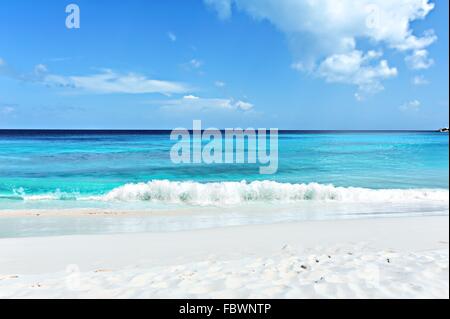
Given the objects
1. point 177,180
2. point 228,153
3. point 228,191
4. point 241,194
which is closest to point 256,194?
point 241,194

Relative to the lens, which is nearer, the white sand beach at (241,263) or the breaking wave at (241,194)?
the white sand beach at (241,263)

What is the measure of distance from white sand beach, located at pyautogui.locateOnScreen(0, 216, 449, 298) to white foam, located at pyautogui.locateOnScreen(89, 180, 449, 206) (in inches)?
208

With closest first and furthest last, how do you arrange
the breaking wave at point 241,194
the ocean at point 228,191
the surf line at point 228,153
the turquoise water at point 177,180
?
1. the ocean at point 228,191
2. the breaking wave at point 241,194
3. the turquoise water at point 177,180
4. the surf line at point 228,153

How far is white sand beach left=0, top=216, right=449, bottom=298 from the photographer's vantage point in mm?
3629

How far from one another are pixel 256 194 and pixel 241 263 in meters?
8.47

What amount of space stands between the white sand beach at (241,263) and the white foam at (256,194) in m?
5.30

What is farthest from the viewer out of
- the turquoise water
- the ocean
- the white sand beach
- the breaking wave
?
the turquoise water

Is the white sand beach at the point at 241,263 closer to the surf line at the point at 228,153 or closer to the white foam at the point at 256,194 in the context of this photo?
the white foam at the point at 256,194

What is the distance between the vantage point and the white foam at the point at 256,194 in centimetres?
1263

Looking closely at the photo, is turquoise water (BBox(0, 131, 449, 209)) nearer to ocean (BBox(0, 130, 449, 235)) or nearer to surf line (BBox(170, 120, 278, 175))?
ocean (BBox(0, 130, 449, 235))

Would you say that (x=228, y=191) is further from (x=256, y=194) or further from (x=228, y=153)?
(x=228, y=153)

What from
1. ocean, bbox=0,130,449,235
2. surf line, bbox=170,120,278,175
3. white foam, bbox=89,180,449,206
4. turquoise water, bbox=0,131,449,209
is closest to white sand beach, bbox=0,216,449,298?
ocean, bbox=0,130,449,235

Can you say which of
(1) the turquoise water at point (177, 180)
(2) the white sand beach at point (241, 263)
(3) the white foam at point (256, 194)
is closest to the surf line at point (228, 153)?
(1) the turquoise water at point (177, 180)

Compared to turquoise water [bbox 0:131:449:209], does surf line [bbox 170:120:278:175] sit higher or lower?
higher
